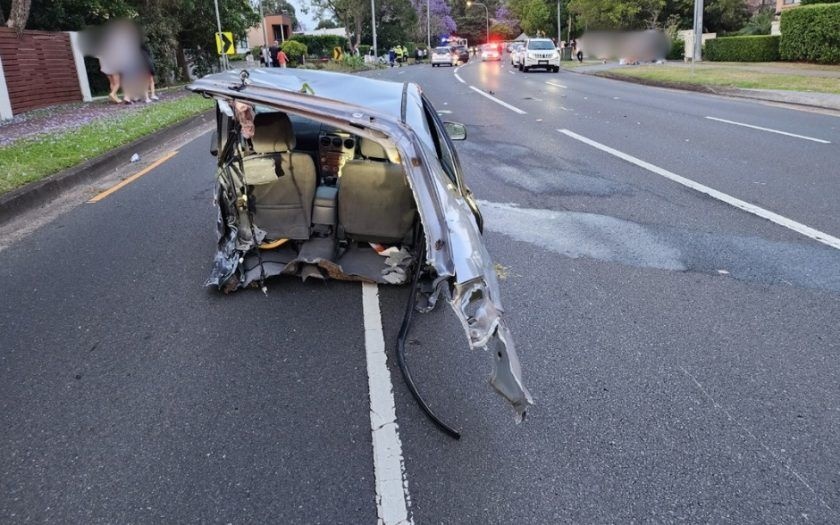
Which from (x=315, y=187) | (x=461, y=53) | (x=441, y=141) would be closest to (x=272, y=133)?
(x=315, y=187)

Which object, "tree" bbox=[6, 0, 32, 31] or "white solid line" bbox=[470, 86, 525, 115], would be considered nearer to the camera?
"white solid line" bbox=[470, 86, 525, 115]

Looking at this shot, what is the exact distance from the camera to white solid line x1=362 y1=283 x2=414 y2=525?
2.54 m

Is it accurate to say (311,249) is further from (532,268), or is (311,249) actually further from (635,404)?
(635,404)

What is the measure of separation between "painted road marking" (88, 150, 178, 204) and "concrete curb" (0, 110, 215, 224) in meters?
0.51

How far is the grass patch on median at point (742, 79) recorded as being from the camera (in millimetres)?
18788

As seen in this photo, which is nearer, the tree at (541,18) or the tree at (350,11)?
the tree at (350,11)

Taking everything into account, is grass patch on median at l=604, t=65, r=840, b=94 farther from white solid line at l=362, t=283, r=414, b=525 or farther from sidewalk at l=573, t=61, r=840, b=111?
white solid line at l=362, t=283, r=414, b=525

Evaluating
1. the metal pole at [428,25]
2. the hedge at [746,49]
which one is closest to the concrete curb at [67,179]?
the hedge at [746,49]

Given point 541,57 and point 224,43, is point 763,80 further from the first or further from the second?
point 224,43

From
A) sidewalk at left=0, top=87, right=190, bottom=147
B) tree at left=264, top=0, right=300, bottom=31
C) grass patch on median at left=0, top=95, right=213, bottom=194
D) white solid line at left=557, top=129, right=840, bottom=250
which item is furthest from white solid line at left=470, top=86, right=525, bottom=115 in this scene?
tree at left=264, top=0, right=300, bottom=31

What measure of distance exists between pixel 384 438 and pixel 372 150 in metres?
2.40

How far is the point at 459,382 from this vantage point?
11.2 ft

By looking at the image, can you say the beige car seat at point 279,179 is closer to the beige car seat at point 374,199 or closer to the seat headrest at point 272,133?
the seat headrest at point 272,133

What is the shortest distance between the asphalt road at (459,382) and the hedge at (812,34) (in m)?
23.5
